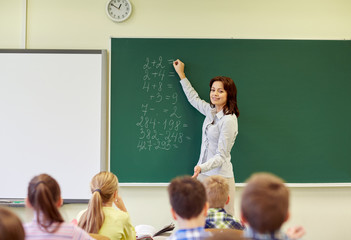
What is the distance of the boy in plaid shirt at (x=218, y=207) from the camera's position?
6.61 feet

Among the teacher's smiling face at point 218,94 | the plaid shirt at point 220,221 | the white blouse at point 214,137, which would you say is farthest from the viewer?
the teacher's smiling face at point 218,94

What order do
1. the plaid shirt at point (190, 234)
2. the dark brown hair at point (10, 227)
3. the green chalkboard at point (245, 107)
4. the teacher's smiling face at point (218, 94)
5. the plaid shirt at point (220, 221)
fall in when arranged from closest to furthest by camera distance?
the dark brown hair at point (10, 227), the plaid shirt at point (190, 234), the plaid shirt at point (220, 221), the teacher's smiling face at point (218, 94), the green chalkboard at point (245, 107)

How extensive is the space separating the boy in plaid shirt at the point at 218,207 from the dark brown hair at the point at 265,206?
77 cm

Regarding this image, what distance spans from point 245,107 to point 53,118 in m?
2.00

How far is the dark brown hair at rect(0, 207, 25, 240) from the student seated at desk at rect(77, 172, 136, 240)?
0.93 metres

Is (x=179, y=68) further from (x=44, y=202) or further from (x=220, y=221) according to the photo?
(x=44, y=202)

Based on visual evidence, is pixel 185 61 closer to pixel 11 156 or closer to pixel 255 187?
pixel 11 156

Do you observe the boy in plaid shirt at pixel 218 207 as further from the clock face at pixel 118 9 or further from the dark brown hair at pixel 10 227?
the clock face at pixel 118 9

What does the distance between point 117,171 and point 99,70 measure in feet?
3.50

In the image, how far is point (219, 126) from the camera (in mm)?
3201

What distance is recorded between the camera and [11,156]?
3.49 metres

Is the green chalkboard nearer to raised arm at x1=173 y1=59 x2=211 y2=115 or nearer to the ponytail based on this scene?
raised arm at x1=173 y1=59 x2=211 y2=115

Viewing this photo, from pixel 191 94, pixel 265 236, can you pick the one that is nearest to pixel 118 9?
pixel 191 94

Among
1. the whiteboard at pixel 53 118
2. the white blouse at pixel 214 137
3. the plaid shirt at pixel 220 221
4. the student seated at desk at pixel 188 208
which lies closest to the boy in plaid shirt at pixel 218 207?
the plaid shirt at pixel 220 221
